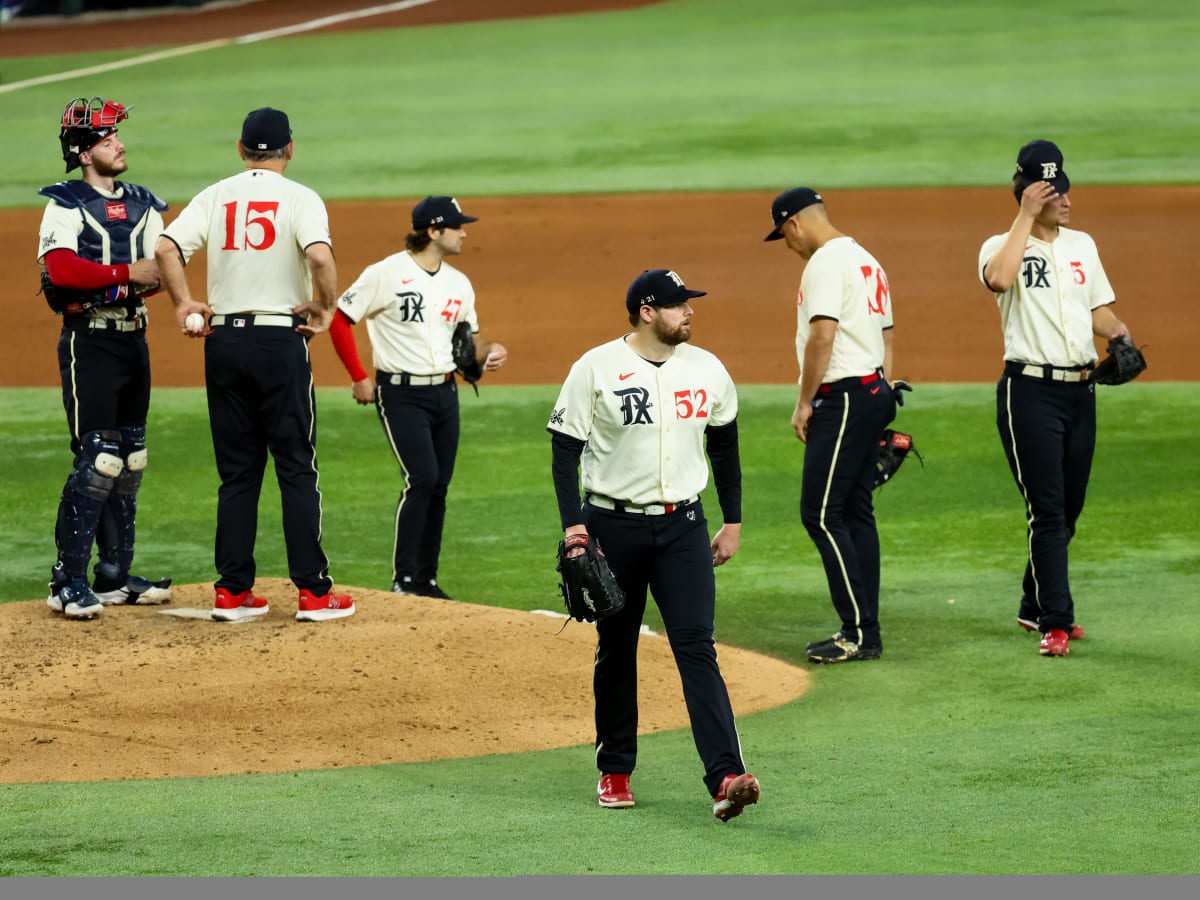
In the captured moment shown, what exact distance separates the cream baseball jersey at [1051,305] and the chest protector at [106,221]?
3678 millimetres

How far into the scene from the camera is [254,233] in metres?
7.85

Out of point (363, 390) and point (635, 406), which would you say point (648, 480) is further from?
point (363, 390)

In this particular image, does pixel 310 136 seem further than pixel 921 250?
Yes

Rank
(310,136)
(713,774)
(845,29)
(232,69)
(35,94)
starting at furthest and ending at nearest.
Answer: (845,29)
(232,69)
(35,94)
(310,136)
(713,774)

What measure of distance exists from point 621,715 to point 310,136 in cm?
2393

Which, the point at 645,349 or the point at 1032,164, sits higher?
the point at 1032,164

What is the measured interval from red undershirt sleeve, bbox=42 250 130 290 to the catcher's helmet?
1.28 ft

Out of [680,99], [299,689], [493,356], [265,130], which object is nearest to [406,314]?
[493,356]

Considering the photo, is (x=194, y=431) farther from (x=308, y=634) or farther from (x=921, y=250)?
(x=921, y=250)

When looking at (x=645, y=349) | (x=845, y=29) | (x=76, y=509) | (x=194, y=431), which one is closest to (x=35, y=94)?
(x=845, y=29)

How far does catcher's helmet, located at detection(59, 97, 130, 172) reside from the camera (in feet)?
26.1

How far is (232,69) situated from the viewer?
3475 cm

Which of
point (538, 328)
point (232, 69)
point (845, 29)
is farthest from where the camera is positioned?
point (845, 29)

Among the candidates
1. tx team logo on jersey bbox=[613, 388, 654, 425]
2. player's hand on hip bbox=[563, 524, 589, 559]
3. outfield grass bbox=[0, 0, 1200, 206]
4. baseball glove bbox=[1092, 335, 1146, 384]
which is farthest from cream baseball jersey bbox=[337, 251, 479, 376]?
outfield grass bbox=[0, 0, 1200, 206]
